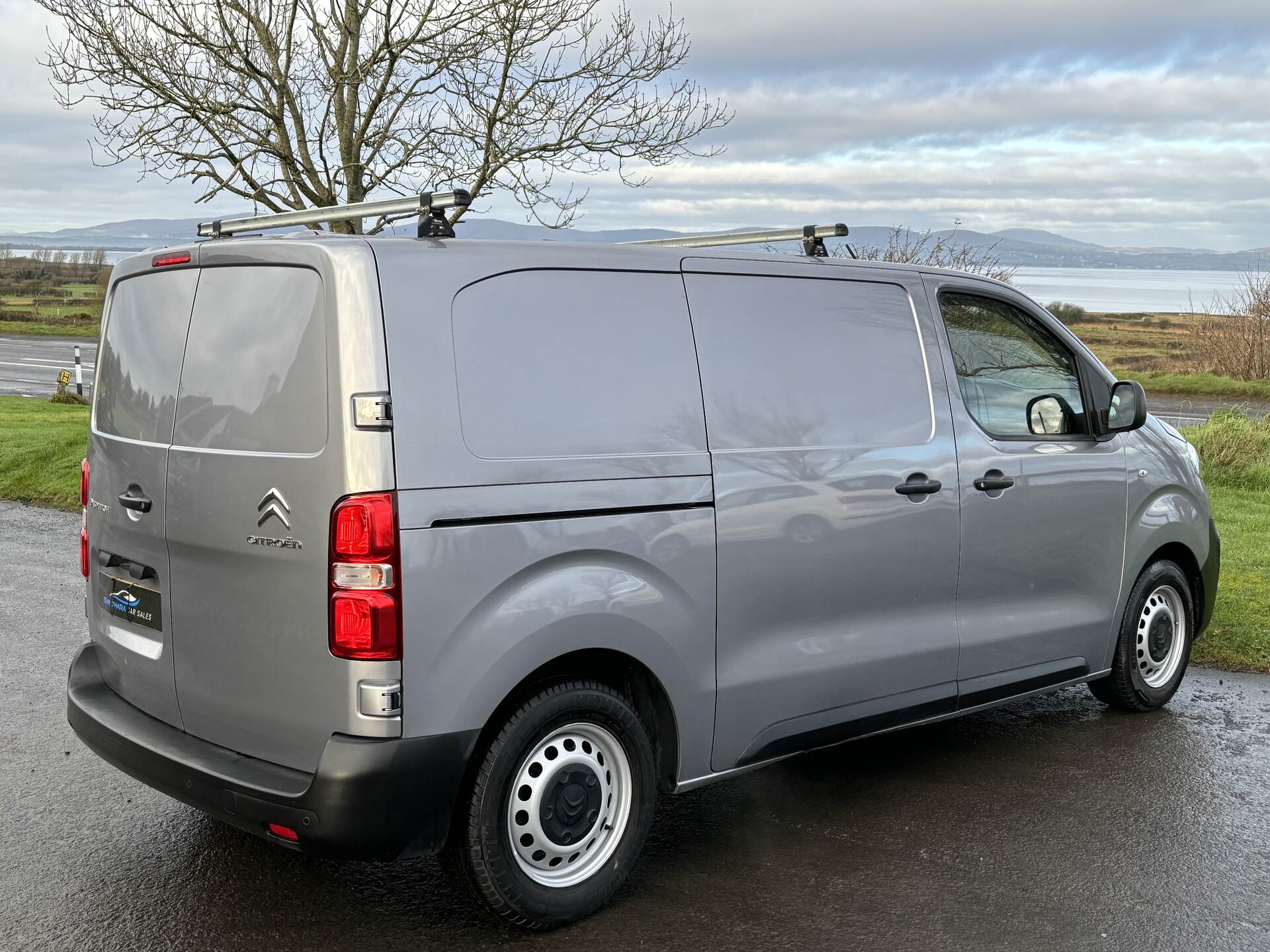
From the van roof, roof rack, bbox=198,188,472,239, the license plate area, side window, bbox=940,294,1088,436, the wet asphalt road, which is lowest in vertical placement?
the wet asphalt road

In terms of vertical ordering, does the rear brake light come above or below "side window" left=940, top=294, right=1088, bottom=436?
below

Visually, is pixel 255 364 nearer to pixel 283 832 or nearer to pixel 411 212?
pixel 411 212

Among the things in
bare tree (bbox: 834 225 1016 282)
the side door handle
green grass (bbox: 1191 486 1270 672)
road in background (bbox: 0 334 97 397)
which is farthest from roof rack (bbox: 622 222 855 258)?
road in background (bbox: 0 334 97 397)

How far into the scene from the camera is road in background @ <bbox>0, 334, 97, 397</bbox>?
25.2 metres

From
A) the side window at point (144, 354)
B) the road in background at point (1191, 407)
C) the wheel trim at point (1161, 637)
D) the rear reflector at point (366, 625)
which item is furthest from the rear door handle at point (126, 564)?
the road in background at point (1191, 407)

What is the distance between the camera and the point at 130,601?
3934 millimetres

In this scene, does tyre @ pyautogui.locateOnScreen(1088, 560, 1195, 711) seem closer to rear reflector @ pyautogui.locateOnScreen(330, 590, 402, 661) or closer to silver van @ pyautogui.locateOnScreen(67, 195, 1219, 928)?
silver van @ pyautogui.locateOnScreen(67, 195, 1219, 928)

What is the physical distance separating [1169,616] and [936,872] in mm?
2459

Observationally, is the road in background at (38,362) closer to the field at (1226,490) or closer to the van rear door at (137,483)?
the field at (1226,490)

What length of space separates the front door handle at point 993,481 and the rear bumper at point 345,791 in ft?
7.62

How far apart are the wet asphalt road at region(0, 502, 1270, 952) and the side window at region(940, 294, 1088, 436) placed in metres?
1.43

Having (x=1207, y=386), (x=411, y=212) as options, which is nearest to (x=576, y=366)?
(x=411, y=212)

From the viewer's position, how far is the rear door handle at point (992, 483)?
4.72 meters

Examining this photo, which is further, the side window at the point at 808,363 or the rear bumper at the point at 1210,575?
the rear bumper at the point at 1210,575
